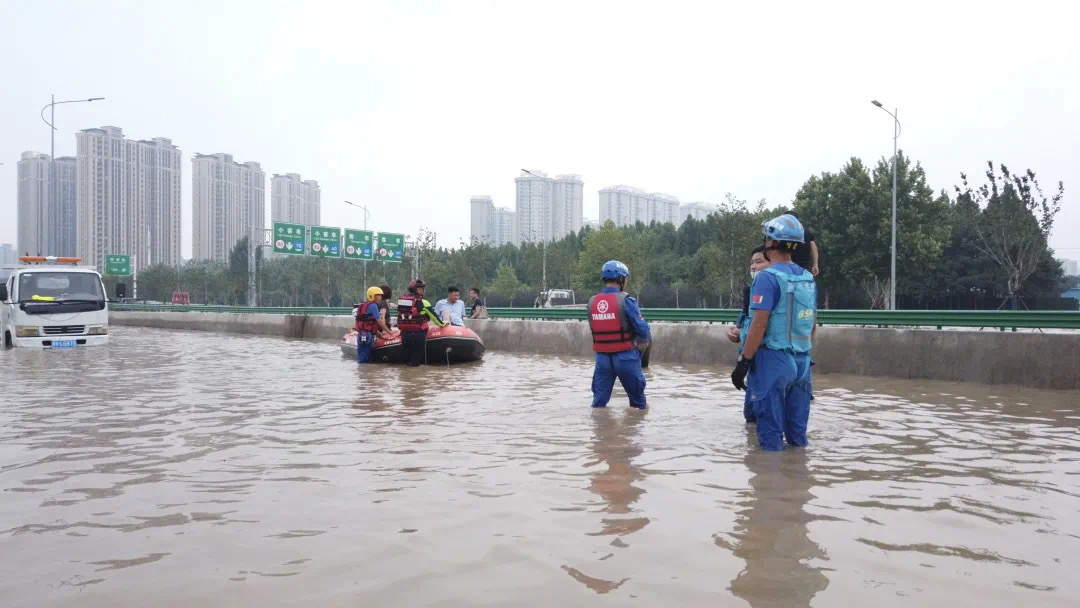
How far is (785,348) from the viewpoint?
5852mm

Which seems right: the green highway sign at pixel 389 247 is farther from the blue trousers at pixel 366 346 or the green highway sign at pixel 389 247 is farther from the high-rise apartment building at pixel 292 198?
the high-rise apartment building at pixel 292 198

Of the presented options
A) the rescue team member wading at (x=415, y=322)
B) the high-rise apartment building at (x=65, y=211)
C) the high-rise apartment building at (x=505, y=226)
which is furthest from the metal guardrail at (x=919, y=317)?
the high-rise apartment building at (x=505, y=226)

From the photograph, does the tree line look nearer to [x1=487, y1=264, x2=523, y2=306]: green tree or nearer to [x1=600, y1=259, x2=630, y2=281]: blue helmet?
[x1=487, y1=264, x2=523, y2=306]: green tree

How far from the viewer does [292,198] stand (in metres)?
98.4

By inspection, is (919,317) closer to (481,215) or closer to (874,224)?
(874,224)

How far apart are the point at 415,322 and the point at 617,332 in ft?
24.9

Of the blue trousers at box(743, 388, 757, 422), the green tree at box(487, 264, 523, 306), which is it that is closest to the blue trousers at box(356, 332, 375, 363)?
the blue trousers at box(743, 388, 757, 422)

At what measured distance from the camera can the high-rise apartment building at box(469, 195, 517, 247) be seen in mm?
121875

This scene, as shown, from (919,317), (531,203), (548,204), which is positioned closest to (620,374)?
(919,317)

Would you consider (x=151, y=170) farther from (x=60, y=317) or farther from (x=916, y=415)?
(x=916, y=415)

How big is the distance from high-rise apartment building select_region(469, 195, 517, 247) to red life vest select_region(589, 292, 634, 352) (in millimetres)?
108306

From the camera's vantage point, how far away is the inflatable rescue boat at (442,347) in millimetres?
15719

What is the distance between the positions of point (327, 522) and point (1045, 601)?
127 inches

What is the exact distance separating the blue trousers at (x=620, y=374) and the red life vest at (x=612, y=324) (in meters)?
0.09
